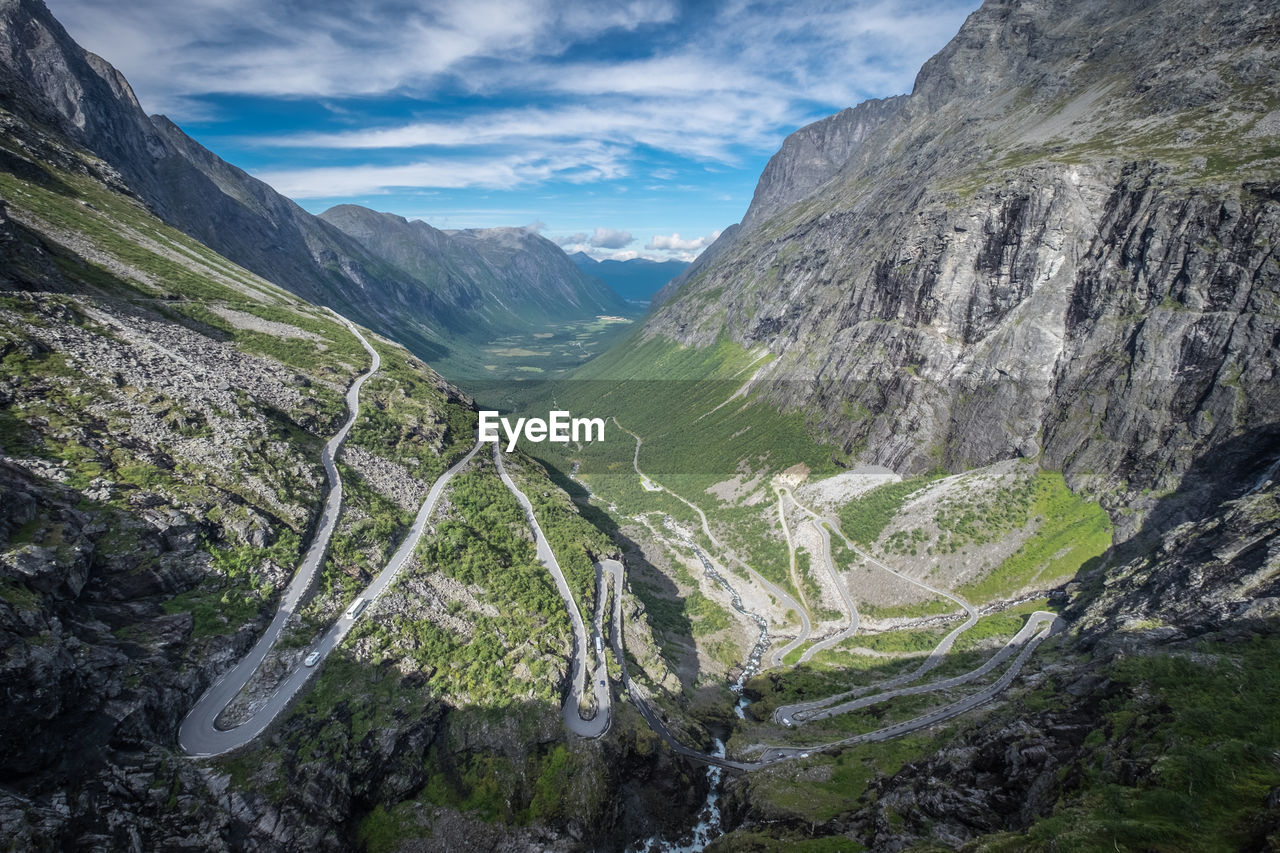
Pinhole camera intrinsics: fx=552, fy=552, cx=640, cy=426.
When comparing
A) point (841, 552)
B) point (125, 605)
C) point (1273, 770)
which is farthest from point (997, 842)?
point (841, 552)

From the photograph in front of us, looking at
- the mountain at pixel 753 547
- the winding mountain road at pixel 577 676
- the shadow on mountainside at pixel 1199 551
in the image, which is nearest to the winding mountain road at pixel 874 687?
the mountain at pixel 753 547

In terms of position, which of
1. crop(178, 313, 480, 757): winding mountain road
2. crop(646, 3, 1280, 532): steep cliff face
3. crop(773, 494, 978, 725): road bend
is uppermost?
crop(646, 3, 1280, 532): steep cliff face

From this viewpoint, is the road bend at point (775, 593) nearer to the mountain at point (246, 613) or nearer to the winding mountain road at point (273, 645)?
the mountain at point (246, 613)

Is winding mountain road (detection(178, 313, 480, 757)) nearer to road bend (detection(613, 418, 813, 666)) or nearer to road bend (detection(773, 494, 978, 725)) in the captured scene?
road bend (detection(773, 494, 978, 725))

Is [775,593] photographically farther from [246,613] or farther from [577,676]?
[246,613]

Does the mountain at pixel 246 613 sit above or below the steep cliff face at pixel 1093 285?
below

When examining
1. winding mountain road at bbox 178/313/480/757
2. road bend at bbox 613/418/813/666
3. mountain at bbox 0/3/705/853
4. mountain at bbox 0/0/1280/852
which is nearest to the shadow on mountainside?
mountain at bbox 0/0/1280/852

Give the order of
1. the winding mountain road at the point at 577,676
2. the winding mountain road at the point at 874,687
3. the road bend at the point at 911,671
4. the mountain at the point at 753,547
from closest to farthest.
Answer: the mountain at the point at 753,547, the winding mountain road at the point at 577,676, the winding mountain road at the point at 874,687, the road bend at the point at 911,671

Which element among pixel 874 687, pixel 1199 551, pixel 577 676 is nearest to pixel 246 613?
pixel 577 676

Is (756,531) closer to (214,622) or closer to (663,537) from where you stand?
(663,537)
